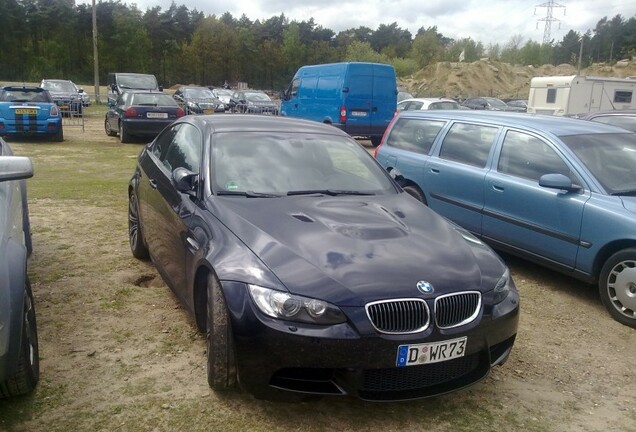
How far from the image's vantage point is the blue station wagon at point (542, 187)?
4.74 meters

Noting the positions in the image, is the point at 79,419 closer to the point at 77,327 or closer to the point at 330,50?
the point at 77,327

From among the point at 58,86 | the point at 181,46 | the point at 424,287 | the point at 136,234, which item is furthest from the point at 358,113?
the point at 181,46

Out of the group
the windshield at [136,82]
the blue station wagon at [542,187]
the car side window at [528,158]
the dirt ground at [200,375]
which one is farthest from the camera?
the windshield at [136,82]

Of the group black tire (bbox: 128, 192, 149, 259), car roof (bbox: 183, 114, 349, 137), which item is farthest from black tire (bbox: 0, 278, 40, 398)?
black tire (bbox: 128, 192, 149, 259)

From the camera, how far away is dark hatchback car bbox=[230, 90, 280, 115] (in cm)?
2564

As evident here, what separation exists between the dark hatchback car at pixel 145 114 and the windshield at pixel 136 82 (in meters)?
8.24

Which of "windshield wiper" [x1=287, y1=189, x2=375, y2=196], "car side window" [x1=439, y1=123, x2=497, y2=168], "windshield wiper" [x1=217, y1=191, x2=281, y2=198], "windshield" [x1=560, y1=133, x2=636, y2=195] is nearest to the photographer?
"windshield wiper" [x1=217, y1=191, x2=281, y2=198]

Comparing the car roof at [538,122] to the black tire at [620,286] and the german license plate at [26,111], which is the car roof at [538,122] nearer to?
the black tire at [620,286]

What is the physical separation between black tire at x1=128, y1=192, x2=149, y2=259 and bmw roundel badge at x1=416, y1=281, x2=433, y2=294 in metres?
3.35

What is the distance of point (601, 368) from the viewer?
3.89m

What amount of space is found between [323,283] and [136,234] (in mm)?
3368

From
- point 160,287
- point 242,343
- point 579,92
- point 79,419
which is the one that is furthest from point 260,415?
point 579,92

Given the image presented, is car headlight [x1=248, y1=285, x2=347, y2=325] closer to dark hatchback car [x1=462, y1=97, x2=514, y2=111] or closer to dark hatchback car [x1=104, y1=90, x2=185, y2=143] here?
dark hatchback car [x1=104, y1=90, x2=185, y2=143]

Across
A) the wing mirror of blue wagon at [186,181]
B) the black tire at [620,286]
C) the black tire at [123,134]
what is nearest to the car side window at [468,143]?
the black tire at [620,286]
